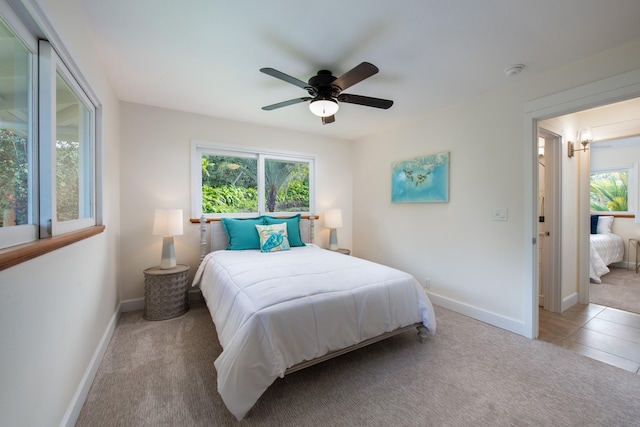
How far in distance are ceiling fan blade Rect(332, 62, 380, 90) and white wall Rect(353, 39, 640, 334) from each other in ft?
5.46

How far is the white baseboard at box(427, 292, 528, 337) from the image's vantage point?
2.49 metres

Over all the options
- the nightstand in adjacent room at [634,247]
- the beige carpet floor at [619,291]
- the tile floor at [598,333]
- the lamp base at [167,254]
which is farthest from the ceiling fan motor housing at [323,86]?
the nightstand in adjacent room at [634,247]

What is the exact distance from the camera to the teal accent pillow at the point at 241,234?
3.24 meters

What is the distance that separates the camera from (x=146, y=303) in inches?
108

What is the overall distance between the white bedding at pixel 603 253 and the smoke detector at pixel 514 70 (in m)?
3.45

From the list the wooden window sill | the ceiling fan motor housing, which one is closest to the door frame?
the ceiling fan motor housing

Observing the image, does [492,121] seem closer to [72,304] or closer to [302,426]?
[302,426]

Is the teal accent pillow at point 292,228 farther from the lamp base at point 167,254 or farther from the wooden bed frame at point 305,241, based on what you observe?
the lamp base at point 167,254

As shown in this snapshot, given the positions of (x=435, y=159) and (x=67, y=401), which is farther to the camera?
(x=435, y=159)

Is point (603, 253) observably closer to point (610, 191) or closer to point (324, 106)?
point (610, 191)

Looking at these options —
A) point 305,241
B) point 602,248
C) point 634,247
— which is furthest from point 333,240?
point 634,247

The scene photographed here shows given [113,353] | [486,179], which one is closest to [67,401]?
[113,353]

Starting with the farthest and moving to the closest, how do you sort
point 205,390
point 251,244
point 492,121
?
point 251,244, point 492,121, point 205,390

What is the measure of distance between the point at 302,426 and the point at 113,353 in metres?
1.71
